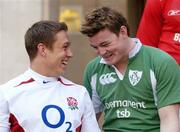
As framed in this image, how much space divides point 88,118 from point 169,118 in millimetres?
501

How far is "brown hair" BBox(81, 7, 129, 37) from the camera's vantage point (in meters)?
3.74

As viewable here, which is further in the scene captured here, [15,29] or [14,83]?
[15,29]

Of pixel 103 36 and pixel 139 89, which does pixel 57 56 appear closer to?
pixel 103 36

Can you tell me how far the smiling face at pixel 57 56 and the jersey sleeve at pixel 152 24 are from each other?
1.02m

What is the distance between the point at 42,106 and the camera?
11.8 ft

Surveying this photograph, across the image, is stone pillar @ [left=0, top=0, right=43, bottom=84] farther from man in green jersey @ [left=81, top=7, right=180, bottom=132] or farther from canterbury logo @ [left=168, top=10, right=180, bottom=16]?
man in green jersey @ [left=81, top=7, right=180, bottom=132]

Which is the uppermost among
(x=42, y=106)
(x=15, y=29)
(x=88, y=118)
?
(x=42, y=106)

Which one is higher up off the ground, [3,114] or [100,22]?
[100,22]

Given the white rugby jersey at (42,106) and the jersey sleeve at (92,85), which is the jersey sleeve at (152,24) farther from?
the white rugby jersey at (42,106)

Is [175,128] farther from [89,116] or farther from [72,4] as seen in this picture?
[72,4]

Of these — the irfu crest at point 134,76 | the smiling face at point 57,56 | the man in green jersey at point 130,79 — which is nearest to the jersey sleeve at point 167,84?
the man in green jersey at point 130,79

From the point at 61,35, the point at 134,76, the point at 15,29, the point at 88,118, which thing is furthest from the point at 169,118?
the point at 15,29

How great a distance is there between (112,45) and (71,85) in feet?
1.18

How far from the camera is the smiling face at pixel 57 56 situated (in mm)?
3650
